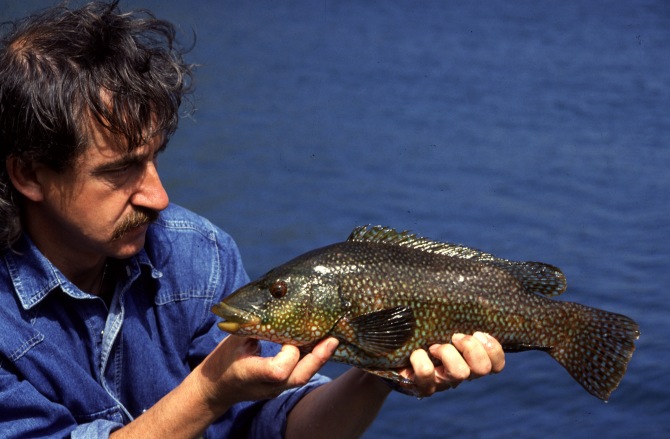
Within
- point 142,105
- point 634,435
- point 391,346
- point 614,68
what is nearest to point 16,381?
point 142,105

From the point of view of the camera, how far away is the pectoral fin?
127 inches

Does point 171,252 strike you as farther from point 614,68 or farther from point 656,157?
point 614,68

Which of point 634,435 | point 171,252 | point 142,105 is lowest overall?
point 634,435

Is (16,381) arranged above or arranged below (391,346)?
below

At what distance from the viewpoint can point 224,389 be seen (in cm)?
330

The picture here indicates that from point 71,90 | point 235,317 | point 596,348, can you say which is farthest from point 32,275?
point 596,348

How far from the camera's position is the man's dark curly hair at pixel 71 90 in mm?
3326

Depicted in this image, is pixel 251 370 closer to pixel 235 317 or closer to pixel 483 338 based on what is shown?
pixel 235 317

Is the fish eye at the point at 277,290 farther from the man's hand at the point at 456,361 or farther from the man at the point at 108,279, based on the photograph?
the man's hand at the point at 456,361

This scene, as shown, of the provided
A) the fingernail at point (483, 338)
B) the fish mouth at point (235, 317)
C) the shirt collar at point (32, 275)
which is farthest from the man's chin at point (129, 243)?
the fingernail at point (483, 338)

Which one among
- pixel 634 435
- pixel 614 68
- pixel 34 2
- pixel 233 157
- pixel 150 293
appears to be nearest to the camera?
pixel 150 293

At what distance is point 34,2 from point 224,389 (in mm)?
8045

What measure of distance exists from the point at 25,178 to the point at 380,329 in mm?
1409

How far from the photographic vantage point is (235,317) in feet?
10.5
